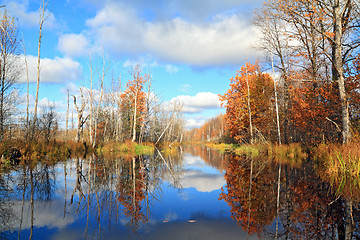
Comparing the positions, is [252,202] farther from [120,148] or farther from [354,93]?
[120,148]

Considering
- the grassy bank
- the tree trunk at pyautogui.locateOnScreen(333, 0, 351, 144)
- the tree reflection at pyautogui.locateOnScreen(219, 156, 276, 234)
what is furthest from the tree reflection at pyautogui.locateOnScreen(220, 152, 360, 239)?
the grassy bank

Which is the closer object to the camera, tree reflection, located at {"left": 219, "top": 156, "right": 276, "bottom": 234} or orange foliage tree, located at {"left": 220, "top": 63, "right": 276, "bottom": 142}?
tree reflection, located at {"left": 219, "top": 156, "right": 276, "bottom": 234}

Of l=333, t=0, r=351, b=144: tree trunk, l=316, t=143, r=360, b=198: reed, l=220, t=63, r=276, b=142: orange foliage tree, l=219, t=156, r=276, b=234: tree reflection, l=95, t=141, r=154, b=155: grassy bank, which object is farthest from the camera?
l=220, t=63, r=276, b=142: orange foliage tree

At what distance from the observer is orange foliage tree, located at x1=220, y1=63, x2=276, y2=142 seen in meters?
25.5

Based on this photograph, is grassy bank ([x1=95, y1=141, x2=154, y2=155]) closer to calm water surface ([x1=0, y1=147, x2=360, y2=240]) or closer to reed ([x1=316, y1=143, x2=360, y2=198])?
calm water surface ([x1=0, y1=147, x2=360, y2=240])

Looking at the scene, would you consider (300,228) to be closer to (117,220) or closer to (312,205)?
(312,205)

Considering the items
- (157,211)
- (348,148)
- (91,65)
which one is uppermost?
(91,65)

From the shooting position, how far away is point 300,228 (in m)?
3.65

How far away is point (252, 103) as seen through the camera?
2681 centimetres

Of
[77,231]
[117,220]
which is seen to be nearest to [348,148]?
[117,220]

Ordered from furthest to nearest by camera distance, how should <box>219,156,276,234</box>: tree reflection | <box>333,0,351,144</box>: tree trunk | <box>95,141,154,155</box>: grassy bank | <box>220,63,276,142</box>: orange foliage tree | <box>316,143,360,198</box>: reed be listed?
1. <box>220,63,276,142</box>: orange foliage tree
2. <box>95,141,154,155</box>: grassy bank
3. <box>333,0,351,144</box>: tree trunk
4. <box>316,143,360,198</box>: reed
5. <box>219,156,276,234</box>: tree reflection

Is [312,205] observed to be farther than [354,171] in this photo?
No

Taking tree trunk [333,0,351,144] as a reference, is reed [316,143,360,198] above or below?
below

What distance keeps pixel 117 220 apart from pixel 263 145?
1698 cm
